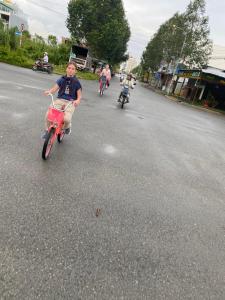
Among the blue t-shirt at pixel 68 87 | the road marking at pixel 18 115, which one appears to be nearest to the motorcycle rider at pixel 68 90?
the blue t-shirt at pixel 68 87

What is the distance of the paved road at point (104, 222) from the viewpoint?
2.83 m

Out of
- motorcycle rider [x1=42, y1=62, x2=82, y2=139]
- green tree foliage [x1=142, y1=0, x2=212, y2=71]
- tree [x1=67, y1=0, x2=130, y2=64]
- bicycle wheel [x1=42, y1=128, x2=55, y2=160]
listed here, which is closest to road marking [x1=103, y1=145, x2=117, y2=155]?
motorcycle rider [x1=42, y1=62, x2=82, y2=139]

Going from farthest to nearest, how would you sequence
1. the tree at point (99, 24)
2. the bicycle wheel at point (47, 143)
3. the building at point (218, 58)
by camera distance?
1. the building at point (218, 58)
2. the tree at point (99, 24)
3. the bicycle wheel at point (47, 143)

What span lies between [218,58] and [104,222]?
65.4 metres

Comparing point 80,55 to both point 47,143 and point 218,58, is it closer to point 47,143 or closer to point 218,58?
point 218,58

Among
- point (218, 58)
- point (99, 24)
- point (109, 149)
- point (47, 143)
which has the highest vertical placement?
point (218, 58)

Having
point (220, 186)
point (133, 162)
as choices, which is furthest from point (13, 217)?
point (220, 186)

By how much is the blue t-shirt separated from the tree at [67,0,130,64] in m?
44.8

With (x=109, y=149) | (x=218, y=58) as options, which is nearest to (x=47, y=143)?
(x=109, y=149)

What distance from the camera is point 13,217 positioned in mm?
3506

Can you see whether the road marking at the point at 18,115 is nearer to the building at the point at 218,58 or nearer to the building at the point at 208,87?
the building at the point at 208,87

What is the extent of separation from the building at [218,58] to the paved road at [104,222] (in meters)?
57.5

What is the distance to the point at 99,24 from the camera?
50.0 metres

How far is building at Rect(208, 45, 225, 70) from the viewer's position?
190 feet
